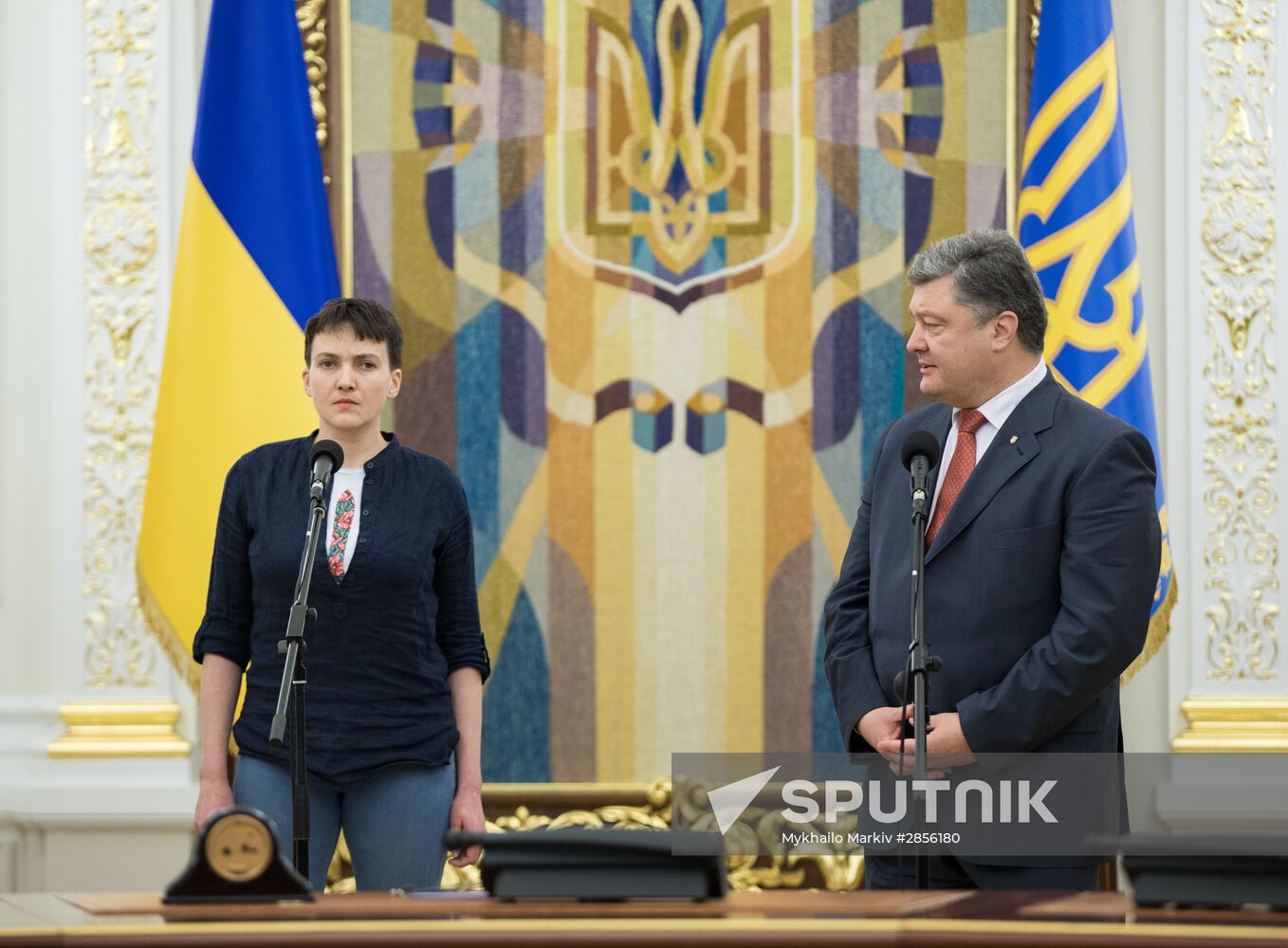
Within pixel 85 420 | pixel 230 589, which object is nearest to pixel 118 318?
pixel 85 420

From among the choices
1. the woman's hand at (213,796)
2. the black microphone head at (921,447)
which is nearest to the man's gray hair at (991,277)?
the black microphone head at (921,447)

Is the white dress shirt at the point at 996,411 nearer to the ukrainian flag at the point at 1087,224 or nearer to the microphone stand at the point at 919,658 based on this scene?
the microphone stand at the point at 919,658

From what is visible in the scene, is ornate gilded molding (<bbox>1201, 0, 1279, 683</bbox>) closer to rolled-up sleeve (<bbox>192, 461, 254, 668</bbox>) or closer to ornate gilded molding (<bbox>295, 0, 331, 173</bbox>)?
ornate gilded molding (<bbox>295, 0, 331, 173</bbox>)

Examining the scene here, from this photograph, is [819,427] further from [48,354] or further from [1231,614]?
[48,354]

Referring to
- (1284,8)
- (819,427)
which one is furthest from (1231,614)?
(1284,8)

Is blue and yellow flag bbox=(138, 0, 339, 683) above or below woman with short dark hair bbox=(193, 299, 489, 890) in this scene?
above

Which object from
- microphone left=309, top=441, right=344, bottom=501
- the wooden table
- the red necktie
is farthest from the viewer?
the red necktie

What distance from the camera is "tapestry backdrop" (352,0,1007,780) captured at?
13.2 ft

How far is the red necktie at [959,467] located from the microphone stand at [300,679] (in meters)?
0.95

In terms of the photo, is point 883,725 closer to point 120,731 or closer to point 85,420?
point 120,731

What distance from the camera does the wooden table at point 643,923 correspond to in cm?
149

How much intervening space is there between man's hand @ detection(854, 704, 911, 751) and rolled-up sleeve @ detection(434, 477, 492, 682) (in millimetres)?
669

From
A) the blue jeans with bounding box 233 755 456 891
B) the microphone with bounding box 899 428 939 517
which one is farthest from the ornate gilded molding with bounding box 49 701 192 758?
the microphone with bounding box 899 428 939 517

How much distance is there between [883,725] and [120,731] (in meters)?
2.37
